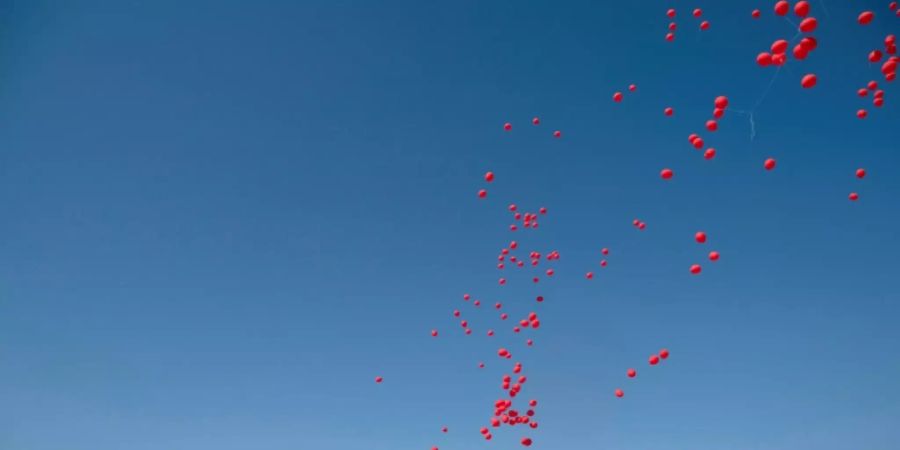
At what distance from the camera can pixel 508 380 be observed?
12141 millimetres

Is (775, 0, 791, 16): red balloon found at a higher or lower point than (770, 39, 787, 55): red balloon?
higher

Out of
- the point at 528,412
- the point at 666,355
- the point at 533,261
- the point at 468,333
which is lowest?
the point at 528,412

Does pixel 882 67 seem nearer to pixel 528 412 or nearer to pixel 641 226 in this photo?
pixel 641 226

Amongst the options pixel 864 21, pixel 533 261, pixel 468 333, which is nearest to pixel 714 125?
pixel 864 21

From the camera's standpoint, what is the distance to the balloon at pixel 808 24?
7387 mm

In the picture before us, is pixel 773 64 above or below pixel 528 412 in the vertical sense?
above

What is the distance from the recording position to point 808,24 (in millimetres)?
7441

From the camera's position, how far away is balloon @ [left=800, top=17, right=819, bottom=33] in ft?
24.2

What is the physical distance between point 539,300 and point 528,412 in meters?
2.58

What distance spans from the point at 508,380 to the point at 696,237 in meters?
5.29

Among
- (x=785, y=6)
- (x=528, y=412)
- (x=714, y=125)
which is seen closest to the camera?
(x=785, y=6)

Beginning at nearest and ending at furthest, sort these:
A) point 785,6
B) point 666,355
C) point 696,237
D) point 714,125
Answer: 1. point 785,6
2. point 714,125
3. point 696,237
4. point 666,355

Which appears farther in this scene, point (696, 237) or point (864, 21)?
point (696, 237)

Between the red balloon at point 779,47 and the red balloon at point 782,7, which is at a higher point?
the red balloon at point 782,7
